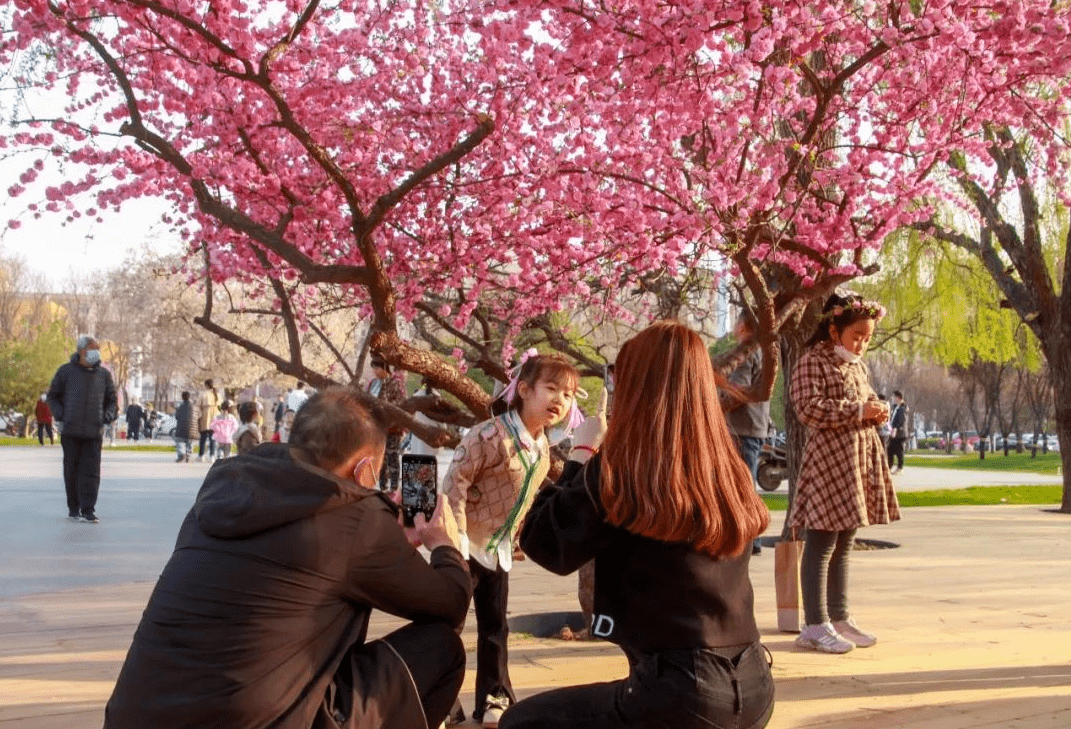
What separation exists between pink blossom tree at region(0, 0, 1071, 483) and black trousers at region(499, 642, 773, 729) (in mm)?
3489

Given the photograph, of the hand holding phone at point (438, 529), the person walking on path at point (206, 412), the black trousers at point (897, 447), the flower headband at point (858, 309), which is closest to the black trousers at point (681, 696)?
the hand holding phone at point (438, 529)

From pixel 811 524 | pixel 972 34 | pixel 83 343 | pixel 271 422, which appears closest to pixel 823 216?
pixel 972 34

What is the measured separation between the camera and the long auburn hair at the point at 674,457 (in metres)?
2.70

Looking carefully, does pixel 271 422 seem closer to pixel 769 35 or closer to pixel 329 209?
pixel 329 209

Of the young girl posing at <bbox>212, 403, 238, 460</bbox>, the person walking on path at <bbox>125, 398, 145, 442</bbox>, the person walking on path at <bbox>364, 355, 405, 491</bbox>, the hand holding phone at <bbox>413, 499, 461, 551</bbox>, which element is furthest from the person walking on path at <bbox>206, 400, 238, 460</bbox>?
the hand holding phone at <bbox>413, 499, 461, 551</bbox>

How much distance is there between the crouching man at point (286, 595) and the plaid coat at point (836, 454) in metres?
3.37

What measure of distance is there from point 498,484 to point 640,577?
1907mm

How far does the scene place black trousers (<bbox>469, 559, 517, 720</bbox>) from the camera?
4.58m

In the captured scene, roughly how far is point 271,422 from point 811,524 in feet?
114

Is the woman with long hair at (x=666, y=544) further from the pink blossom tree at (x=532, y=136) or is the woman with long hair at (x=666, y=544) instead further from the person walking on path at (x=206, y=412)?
the person walking on path at (x=206, y=412)

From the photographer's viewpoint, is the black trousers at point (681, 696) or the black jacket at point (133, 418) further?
the black jacket at point (133, 418)

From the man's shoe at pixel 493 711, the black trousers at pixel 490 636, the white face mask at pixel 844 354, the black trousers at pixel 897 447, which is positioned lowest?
the man's shoe at pixel 493 711

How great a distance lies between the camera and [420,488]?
3801mm

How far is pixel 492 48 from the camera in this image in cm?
840
